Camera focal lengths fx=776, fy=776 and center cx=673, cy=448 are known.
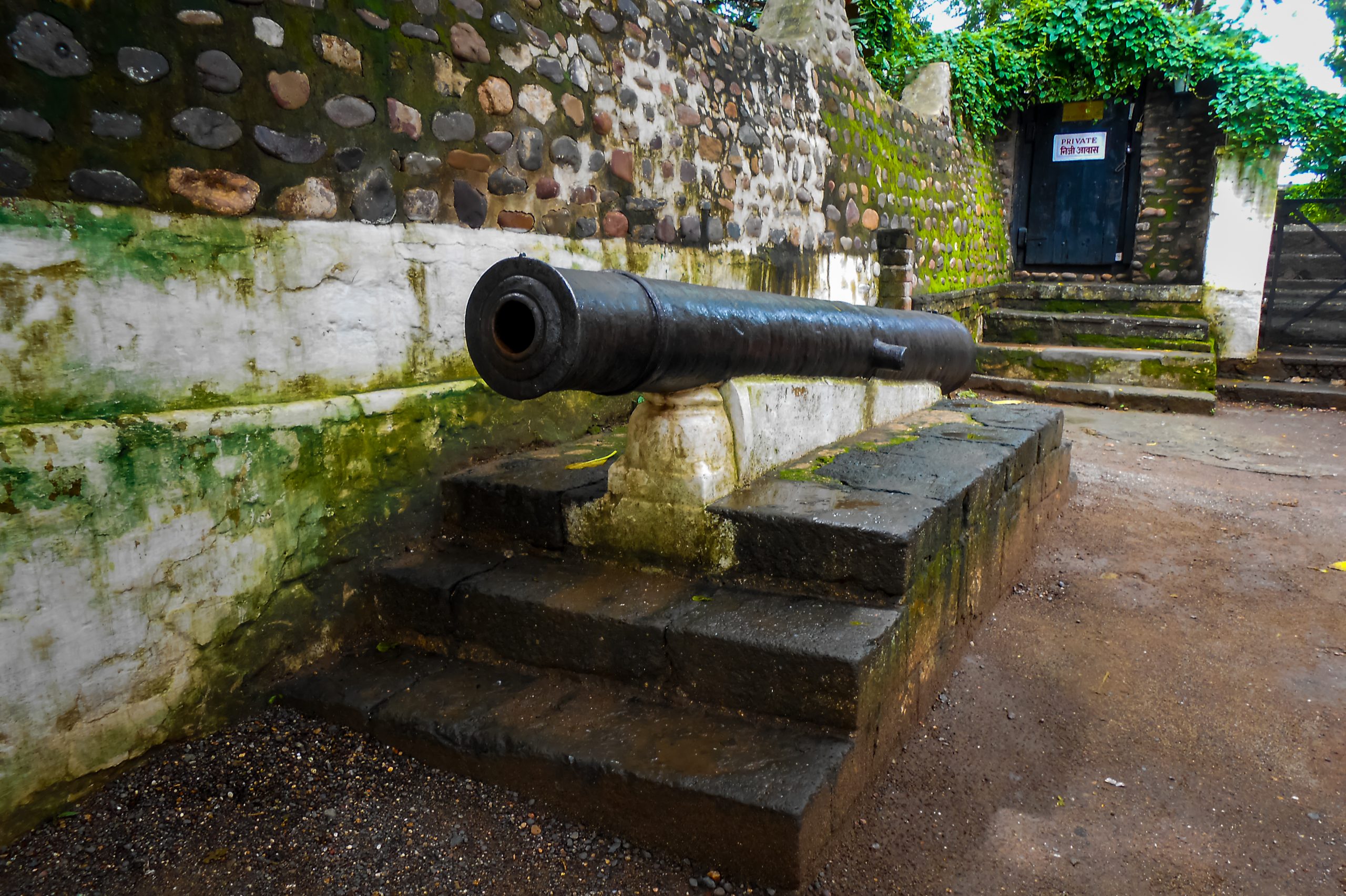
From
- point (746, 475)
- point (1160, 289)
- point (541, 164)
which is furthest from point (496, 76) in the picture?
point (1160, 289)

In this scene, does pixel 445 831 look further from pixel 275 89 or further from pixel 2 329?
pixel 275 89

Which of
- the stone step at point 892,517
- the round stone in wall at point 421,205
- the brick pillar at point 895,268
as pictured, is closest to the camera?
the stone step at point 892,517

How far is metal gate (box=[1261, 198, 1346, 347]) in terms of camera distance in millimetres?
8812

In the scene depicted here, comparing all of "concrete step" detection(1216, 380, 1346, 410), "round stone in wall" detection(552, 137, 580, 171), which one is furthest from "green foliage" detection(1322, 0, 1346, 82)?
"round stone in wall" detection(552, 137, 580, 171)

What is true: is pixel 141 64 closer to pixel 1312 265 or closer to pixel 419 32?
pixel 419 32

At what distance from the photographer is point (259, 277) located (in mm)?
2129

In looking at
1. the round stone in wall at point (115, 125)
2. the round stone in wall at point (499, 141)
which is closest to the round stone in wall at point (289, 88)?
the round stone in wall at point (115, 125)

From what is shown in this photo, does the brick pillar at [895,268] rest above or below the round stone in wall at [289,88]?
below

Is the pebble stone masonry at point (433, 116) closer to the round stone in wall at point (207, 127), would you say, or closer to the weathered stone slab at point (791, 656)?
the round stone in wall at point (207, 127)

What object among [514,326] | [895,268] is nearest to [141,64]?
[514,326]

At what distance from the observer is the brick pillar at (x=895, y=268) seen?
647 centimetres

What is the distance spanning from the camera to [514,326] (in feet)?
5.50

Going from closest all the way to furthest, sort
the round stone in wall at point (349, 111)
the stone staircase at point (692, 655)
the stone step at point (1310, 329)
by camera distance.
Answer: the stone staircase at point (692, 655)
the round stone in wall at point (349, 111)
the stone step at point (1310, 329)

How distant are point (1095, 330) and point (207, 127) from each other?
894cm
